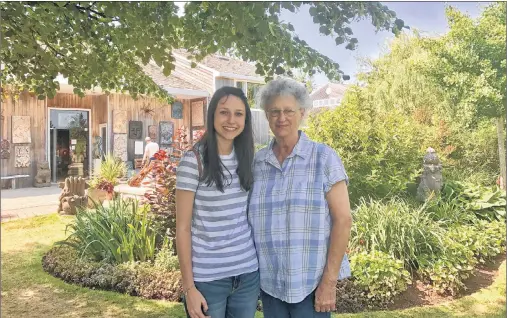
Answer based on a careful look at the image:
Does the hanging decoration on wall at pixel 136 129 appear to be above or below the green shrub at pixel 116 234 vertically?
above

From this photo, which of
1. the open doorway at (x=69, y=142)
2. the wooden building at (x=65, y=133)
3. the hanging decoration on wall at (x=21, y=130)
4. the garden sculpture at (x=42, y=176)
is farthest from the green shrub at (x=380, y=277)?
the hanging decoration on wall at (x=21, y=130)

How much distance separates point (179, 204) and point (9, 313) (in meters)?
2.60

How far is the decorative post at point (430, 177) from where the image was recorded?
15.0 ft

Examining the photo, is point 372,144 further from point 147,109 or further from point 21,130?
point 21,130

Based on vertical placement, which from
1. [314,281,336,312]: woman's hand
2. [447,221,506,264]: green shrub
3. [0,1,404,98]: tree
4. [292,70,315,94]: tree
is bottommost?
[447,221,506,264]: green shrub

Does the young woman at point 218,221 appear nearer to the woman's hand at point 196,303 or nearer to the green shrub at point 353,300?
the woman's hand at point 196,303

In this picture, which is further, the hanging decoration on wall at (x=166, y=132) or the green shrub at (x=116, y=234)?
the hanging decoration on wall at (x=166, y=132)

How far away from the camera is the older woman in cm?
147

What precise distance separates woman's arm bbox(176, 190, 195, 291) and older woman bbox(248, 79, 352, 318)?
0.25 m

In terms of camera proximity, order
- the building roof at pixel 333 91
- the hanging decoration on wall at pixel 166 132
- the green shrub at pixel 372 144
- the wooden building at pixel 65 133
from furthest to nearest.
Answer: the wooden building at pixel 65 133
the hanging decoration on wall at pixel 166 132
the green shrub at pixel 372 144
the building roof at pixel 333 91

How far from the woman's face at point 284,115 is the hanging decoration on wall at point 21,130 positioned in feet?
29.5

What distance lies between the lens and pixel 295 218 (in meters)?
1.47

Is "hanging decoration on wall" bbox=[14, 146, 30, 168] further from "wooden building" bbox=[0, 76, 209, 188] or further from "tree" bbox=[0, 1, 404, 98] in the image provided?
"tree" bbox=[0, 1, 404, 98]

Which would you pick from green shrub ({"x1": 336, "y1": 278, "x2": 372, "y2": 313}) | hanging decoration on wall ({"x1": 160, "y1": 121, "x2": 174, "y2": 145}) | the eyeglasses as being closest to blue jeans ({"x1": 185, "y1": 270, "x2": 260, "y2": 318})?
the eyeglasses
